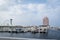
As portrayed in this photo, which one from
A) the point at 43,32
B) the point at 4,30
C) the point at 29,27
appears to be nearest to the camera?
the point at 43,32

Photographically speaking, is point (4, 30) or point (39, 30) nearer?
point (39, 30)

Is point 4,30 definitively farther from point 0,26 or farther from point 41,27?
point 41,27

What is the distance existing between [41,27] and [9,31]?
54.6ft

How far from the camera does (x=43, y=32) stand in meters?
73.1

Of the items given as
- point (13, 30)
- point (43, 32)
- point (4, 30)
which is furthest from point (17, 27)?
point (43, 32)

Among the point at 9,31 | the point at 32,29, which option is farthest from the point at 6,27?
the point at 32,29

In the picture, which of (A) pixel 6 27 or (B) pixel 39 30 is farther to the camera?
(A) pixel 6 27

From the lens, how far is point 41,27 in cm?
7562

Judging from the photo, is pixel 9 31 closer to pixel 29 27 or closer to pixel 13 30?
pixel 13 30

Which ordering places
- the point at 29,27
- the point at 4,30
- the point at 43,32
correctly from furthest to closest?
the point at 4,30, the point at 29,27, the point at 43,32

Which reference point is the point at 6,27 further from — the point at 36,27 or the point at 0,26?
the point at 36,27

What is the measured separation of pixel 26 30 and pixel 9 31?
27.7ft

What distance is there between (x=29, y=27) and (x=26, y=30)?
376cm

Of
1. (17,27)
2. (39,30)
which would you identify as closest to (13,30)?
(17,27)
